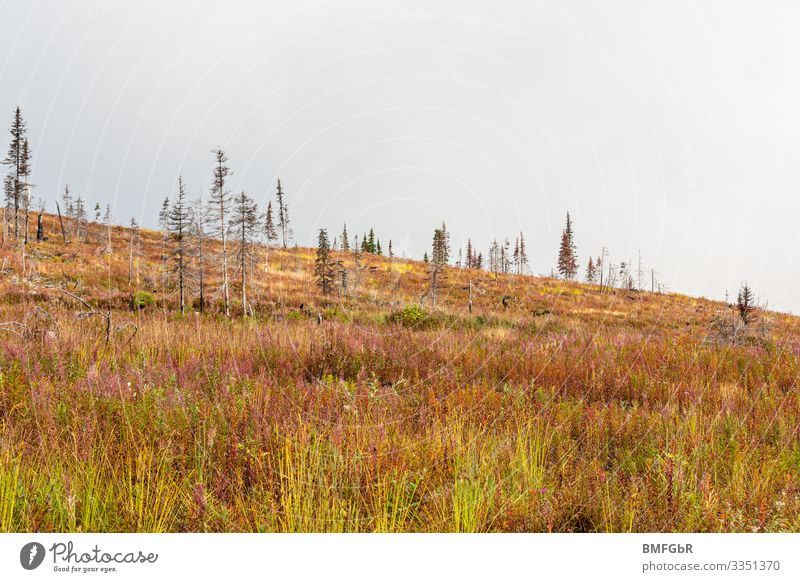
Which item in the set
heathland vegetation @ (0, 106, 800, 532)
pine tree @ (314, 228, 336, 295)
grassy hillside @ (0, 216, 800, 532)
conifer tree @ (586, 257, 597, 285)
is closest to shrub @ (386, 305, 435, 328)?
heathland vegetation @ (0, 106, 800, 532)

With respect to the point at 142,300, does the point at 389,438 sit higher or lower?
lower

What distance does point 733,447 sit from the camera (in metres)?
2.99

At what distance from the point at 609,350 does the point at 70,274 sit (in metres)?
37.2

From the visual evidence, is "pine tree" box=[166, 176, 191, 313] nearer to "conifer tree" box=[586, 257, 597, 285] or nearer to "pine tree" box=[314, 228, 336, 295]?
"pine tree" box=[314, 228, 336, 295]

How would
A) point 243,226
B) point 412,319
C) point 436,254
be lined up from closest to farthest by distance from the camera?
1. point 412,319
2. point 243,226
3. point 436,254

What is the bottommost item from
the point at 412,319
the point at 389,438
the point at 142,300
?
the point at 389,438

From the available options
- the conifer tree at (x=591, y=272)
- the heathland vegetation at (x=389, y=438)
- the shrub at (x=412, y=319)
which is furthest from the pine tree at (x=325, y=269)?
the conifer tree at (x=591, y=272)

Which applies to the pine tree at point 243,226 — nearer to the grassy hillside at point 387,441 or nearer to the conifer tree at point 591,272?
the grassy hillside at point 387,441

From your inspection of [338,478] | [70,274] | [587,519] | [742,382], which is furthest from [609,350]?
[70,274]

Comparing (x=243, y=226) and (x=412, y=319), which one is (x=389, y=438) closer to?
(x=412, y=319)

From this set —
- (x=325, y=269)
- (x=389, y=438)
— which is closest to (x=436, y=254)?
(x=325, y=269)

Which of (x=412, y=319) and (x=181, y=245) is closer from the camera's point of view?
(x=412, y=319)
